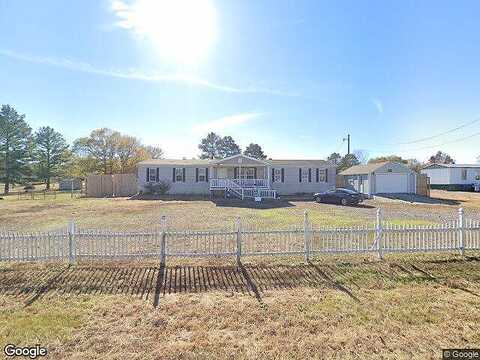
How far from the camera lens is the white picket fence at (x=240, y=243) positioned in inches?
300

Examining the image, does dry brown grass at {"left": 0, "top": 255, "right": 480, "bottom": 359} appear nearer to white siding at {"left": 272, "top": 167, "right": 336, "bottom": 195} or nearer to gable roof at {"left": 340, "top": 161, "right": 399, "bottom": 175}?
white siding at {"left": 272, "top": 167, "right": 336, "bottom": 195}

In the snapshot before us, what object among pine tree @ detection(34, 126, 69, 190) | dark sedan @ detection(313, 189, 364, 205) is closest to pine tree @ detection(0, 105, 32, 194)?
pine tree @ detection(34, 126, 69, 190)

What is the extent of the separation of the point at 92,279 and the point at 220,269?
270 centimetres

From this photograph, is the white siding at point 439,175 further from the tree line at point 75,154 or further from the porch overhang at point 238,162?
the tree line at point 75,154

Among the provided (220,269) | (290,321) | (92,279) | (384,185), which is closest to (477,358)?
(290,321)

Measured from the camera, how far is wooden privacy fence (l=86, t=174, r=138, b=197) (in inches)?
1352

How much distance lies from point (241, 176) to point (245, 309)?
28.5 m

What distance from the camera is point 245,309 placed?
5.19 m

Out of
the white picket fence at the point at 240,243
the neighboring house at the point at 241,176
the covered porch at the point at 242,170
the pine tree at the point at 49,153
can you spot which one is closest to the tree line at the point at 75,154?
the pine tree at the point at 49,153

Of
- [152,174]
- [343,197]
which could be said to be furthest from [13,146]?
[343,197]

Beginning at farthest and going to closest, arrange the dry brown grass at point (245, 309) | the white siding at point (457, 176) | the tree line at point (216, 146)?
the tree line at point (216, 146)
the white siding at point (457, 176)
the dry brown grass at point (245, 309)

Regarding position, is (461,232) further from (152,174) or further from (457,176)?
(457,176)

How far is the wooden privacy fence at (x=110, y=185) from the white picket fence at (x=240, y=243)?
88.2 ft

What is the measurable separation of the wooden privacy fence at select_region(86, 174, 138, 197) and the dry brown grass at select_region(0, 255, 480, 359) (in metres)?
28.7
